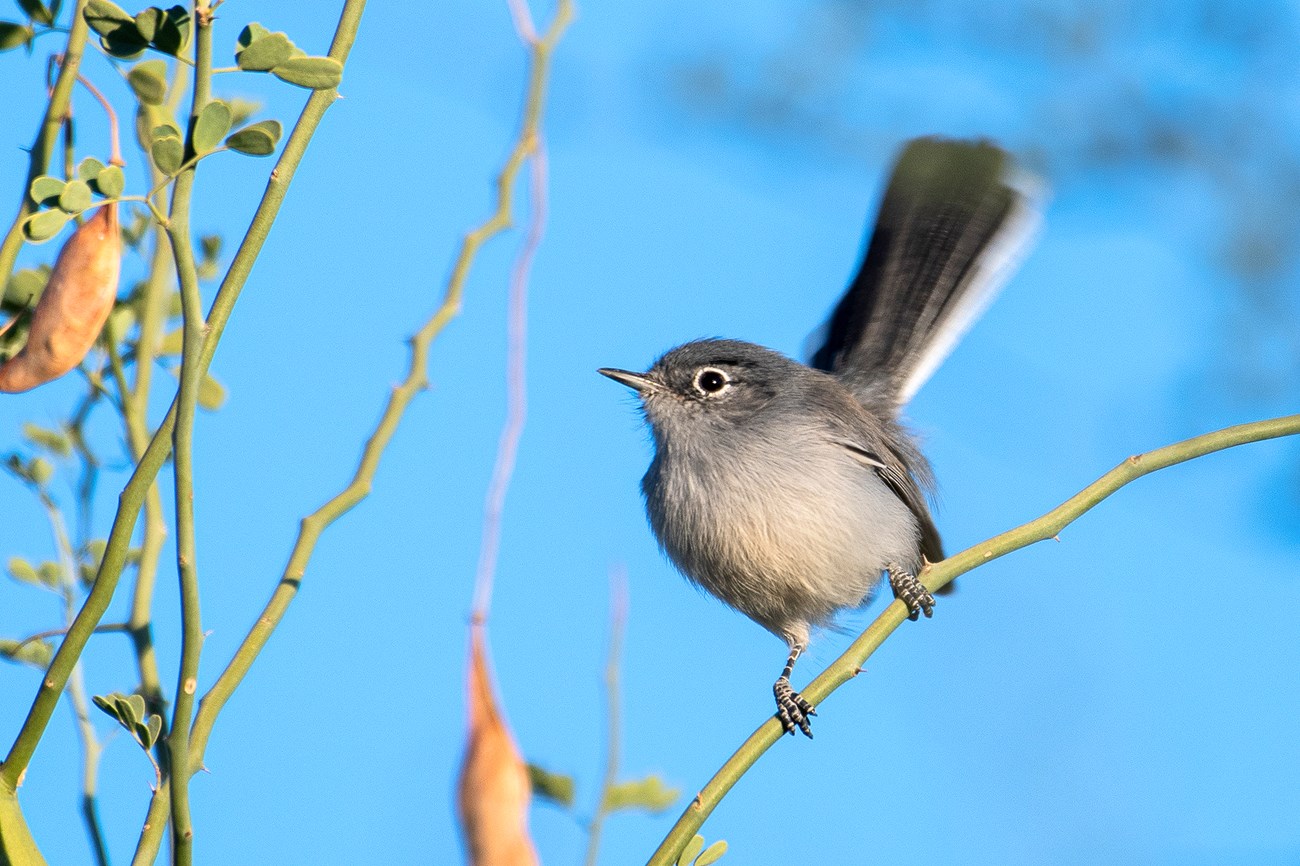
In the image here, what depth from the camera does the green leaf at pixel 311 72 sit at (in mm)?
1391

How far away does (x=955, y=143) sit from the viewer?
12.9 feet

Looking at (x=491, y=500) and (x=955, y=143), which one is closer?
(x=491, y=500)

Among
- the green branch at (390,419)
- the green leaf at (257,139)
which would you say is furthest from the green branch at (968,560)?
the green leaf at (257,139)

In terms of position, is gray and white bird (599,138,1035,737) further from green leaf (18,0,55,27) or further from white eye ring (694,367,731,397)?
green leaf (18,0,55,27)

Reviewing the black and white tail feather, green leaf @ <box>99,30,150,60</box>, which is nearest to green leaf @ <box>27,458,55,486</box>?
green leaf @ <box>99,30,150,60</box>

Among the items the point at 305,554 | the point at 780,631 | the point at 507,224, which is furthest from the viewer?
the point at 780,631

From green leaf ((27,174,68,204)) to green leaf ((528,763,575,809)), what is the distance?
871 mm

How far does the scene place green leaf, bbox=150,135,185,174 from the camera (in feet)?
4.54

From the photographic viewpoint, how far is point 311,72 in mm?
1396

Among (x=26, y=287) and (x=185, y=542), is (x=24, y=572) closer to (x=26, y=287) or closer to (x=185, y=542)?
(x=26, y=287)

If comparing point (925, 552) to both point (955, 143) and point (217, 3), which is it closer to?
point (955, 143)

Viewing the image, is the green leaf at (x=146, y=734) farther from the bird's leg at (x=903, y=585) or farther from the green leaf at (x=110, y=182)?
the bird's leg at (x=903, y=585)

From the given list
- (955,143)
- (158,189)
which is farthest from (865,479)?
(158,189)

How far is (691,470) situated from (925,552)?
3.27 ft
